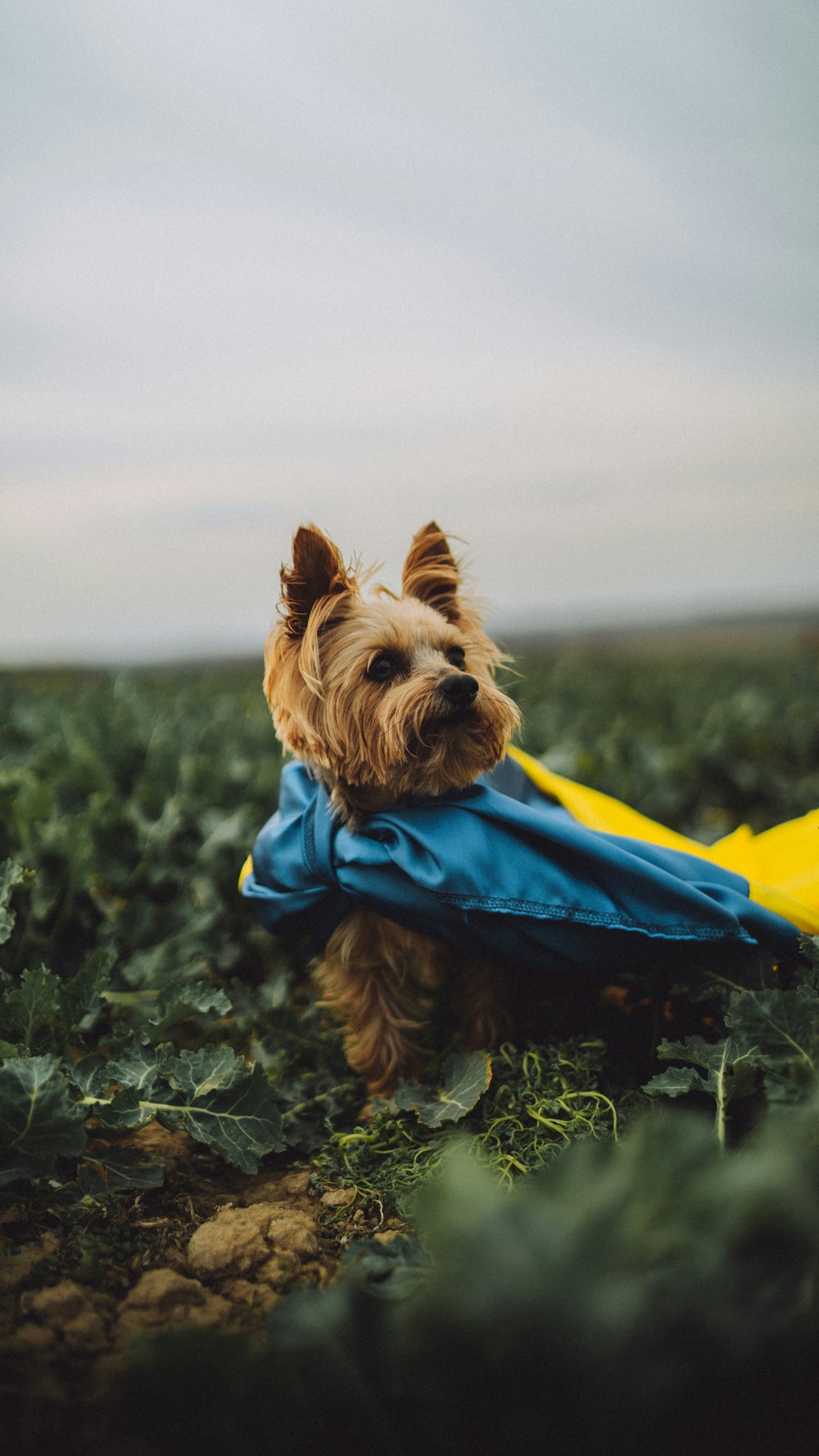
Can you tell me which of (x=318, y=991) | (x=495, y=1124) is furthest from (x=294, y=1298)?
(x=318, y=991)

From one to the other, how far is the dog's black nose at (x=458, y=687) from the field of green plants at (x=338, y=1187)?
44.7 inches

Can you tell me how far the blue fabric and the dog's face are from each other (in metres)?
0.14

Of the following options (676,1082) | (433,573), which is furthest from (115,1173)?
(433,573)

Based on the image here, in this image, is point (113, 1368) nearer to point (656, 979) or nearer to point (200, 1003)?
point (200, 1003)

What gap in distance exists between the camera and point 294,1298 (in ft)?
5.10

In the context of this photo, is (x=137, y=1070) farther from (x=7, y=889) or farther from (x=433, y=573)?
(x=433, y=573)

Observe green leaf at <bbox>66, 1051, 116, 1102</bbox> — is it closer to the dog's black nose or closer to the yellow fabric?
the dog's black nose

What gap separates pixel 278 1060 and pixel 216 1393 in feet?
7.51

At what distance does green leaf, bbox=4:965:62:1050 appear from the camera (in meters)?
2.68

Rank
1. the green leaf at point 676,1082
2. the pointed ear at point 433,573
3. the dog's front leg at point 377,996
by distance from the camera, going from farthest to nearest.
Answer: the pointed ear at point 433,573, the dog's front leg at point 377,996, the green leaf at point 676,1082

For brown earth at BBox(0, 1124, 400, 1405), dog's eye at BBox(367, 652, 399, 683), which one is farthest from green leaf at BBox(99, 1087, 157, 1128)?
dog's eye at BBox(367, 652, 399, 683)

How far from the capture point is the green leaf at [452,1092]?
2.79 meters

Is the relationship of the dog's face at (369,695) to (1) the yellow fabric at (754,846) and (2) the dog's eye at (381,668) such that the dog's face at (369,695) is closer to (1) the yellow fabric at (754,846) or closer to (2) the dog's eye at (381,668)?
(2) the dog's eye at (381,668)

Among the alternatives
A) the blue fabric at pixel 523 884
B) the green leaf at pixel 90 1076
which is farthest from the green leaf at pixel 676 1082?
the green leaf at pixel 90 1076
